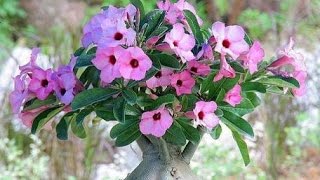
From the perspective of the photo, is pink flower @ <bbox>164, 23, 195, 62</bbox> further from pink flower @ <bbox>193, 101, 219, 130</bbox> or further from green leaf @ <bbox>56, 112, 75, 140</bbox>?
green leaf @ <bbox>56, 112, 75, 140</bbox>

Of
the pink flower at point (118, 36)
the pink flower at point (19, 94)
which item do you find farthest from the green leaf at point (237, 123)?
the pink flower at point (19, 94)

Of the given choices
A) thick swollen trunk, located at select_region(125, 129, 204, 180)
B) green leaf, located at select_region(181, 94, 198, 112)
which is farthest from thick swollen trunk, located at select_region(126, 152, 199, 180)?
green leaf, located at select_region(181, 94, 198, 112)

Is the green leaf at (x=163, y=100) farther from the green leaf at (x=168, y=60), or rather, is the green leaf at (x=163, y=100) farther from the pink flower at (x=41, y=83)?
the pink flower at (x=41, y=83)

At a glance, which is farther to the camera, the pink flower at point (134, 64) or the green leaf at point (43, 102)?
the green leaf at point (43, 102)

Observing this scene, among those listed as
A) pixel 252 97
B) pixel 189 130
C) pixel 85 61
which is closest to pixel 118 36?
pixel 85 61

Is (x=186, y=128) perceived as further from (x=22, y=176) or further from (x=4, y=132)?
(x=4, y=132)

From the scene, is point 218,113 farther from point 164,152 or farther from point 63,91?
point 63,91
